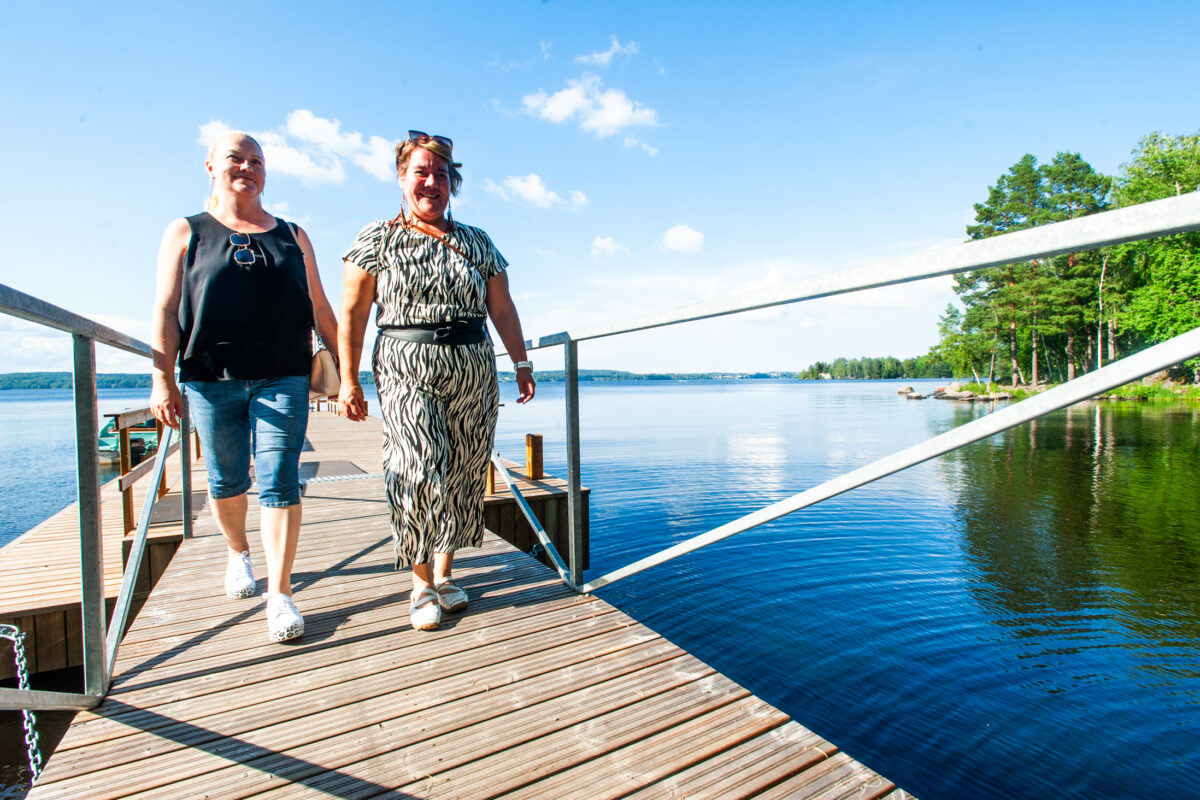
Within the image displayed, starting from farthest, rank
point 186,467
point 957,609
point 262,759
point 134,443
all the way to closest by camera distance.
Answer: point 134,443, point 957,609, point 186,467, point 262,759

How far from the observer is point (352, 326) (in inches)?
76.4

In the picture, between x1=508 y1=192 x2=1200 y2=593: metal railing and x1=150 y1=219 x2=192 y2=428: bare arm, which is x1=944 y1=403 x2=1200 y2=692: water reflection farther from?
x1=150 y1=219 x2=192 y2=428: bare arm

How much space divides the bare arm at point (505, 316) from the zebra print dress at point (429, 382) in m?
0.06

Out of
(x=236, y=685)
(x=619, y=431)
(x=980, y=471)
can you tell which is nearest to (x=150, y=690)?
(x=236, y=685)

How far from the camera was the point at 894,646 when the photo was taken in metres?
4.34

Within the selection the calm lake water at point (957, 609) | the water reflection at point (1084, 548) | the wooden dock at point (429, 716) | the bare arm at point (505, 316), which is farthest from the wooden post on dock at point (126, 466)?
the water reflection at point (1084, 548)

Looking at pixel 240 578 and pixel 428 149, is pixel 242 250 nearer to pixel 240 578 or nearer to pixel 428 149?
pixel 428 149

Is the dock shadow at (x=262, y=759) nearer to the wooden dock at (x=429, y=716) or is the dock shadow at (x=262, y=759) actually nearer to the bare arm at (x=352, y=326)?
the wooden dock at (x=429, y=716)

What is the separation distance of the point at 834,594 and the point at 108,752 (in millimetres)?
5195

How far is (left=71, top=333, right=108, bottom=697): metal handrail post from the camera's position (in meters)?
1.46

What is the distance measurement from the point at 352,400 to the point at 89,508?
2.43 feet

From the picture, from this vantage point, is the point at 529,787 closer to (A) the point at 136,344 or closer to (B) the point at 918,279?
(B) the point at 918,279

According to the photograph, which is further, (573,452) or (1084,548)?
(1084,548)

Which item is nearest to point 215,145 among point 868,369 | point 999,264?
point 999,264
